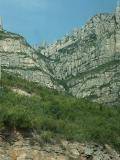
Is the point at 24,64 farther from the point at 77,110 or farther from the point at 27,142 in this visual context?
the point at 27,142

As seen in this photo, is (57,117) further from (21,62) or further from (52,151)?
(21,62)

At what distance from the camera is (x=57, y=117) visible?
41.1 metres

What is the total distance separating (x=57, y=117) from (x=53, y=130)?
17.9ft

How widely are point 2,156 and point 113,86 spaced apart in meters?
148

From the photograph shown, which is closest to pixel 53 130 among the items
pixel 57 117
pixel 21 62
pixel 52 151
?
pixel 52 151

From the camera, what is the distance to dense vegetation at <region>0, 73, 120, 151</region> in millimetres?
33719

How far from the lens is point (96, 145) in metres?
36.4

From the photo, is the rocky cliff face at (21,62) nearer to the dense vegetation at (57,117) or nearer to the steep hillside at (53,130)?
the dense vegetation at (57,117)

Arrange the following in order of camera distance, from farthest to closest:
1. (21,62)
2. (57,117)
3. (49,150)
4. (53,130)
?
1. (21,62)
2. (57,117)
3. (53,130)
4. (49,150)

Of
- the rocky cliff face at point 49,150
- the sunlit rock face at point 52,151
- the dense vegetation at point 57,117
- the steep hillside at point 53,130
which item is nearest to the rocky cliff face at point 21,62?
the dense vegetation at point 57,117

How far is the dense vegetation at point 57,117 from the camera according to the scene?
33719mm

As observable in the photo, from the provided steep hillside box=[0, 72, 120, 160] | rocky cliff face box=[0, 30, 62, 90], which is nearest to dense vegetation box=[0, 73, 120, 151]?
steep hillside box=[0, 72, 120, 160]

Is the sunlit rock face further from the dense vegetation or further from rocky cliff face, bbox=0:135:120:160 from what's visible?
the dense vegetation

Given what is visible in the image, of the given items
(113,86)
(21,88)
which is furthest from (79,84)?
(21,88)
